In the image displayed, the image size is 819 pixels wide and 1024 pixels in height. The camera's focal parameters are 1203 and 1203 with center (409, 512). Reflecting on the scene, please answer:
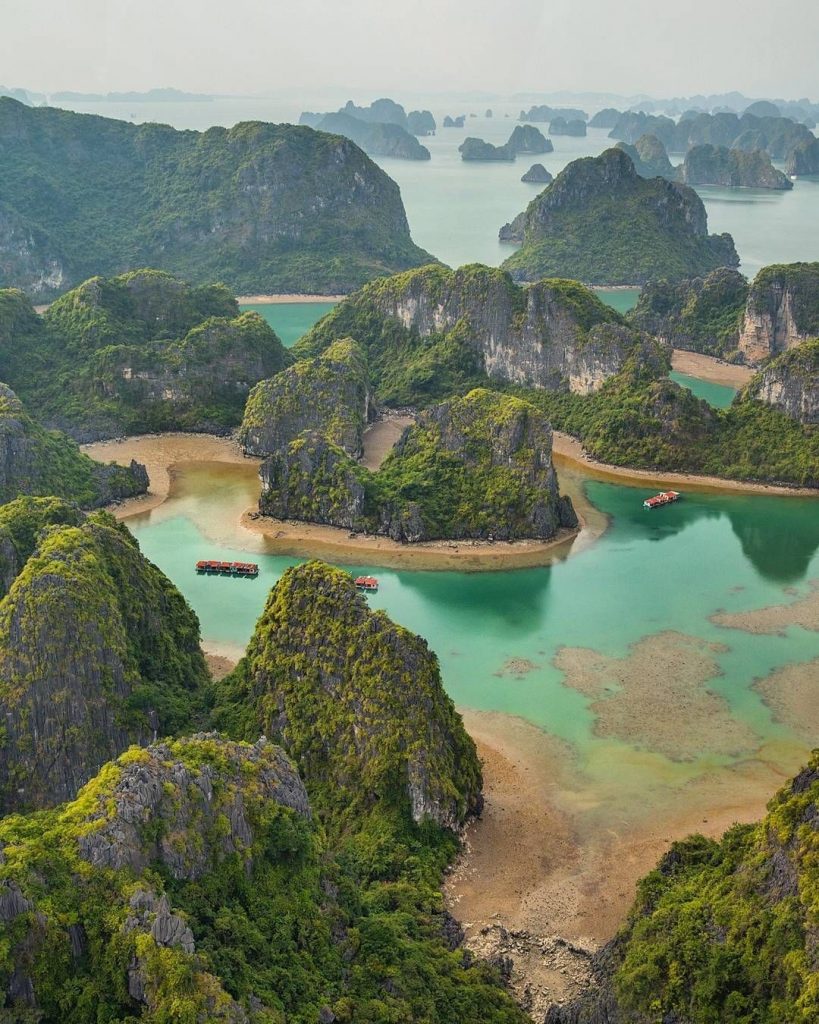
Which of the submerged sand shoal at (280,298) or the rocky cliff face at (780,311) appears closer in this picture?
the rocky cliff face at (780,311)

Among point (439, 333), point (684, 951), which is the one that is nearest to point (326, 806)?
point (684, 951)

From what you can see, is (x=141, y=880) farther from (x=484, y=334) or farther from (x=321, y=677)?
(x=484, y=334)

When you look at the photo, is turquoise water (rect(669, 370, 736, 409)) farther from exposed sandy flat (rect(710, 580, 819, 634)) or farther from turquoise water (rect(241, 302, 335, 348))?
exposed sandy flat (rect(710, 580, 819, 634))

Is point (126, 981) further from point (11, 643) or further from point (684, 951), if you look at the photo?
point (11, 643)

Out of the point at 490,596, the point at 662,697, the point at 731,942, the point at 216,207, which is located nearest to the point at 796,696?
the point at 662,697

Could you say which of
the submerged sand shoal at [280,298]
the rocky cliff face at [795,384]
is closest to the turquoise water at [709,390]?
the rocky cliff face at [795,384]


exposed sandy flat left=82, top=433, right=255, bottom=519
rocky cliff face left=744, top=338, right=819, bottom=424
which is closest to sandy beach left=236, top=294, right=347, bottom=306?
exposed sandy flat left=82, top=433, right=255, bottom=519

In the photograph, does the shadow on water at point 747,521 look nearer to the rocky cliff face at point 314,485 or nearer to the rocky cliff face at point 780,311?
the rocky cliff face at point 314,485
